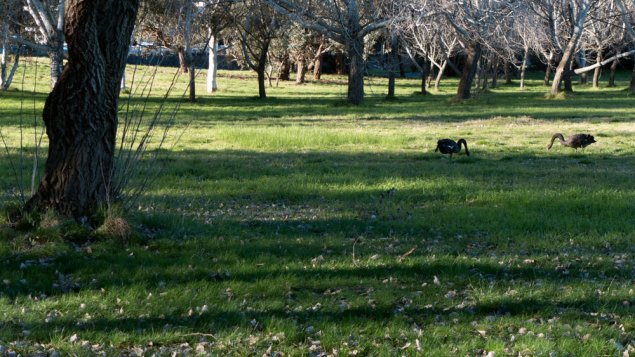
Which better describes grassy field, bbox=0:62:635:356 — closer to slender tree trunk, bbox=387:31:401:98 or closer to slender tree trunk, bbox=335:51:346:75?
slender tree trunk, bbox=387:31:401:98

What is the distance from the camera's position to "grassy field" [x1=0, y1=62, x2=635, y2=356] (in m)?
6.36

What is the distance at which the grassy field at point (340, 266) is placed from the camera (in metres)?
6.36

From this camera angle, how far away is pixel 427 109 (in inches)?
1554

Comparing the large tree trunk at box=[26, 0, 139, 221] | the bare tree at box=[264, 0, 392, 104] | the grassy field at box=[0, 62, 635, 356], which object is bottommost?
the grassy field at box=[0, 62, 635, 356]

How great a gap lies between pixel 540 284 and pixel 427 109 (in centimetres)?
3181

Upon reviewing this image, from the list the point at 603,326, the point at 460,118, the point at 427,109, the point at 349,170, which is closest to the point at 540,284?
the point at 603,326

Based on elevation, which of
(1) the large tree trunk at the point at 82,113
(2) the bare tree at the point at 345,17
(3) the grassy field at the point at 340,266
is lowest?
(3) the grassy field at the point at 340,266

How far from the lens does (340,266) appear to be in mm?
8414

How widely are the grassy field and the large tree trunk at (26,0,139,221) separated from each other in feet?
1.47

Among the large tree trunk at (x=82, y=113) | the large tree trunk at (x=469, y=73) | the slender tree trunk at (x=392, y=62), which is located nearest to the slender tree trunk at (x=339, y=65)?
the large tree trunk at (x=469, y=73)

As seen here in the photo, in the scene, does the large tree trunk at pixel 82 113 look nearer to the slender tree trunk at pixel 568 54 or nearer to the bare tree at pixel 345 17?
the bare tree at pixel 345 17

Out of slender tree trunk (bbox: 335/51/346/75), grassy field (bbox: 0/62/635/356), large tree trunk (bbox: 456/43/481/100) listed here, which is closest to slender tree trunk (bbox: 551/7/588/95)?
large tree trunk (bbox: 456/43/481/100)

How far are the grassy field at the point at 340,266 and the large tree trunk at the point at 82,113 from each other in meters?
0.45

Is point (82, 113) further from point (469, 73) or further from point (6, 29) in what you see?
point (469, 73)
